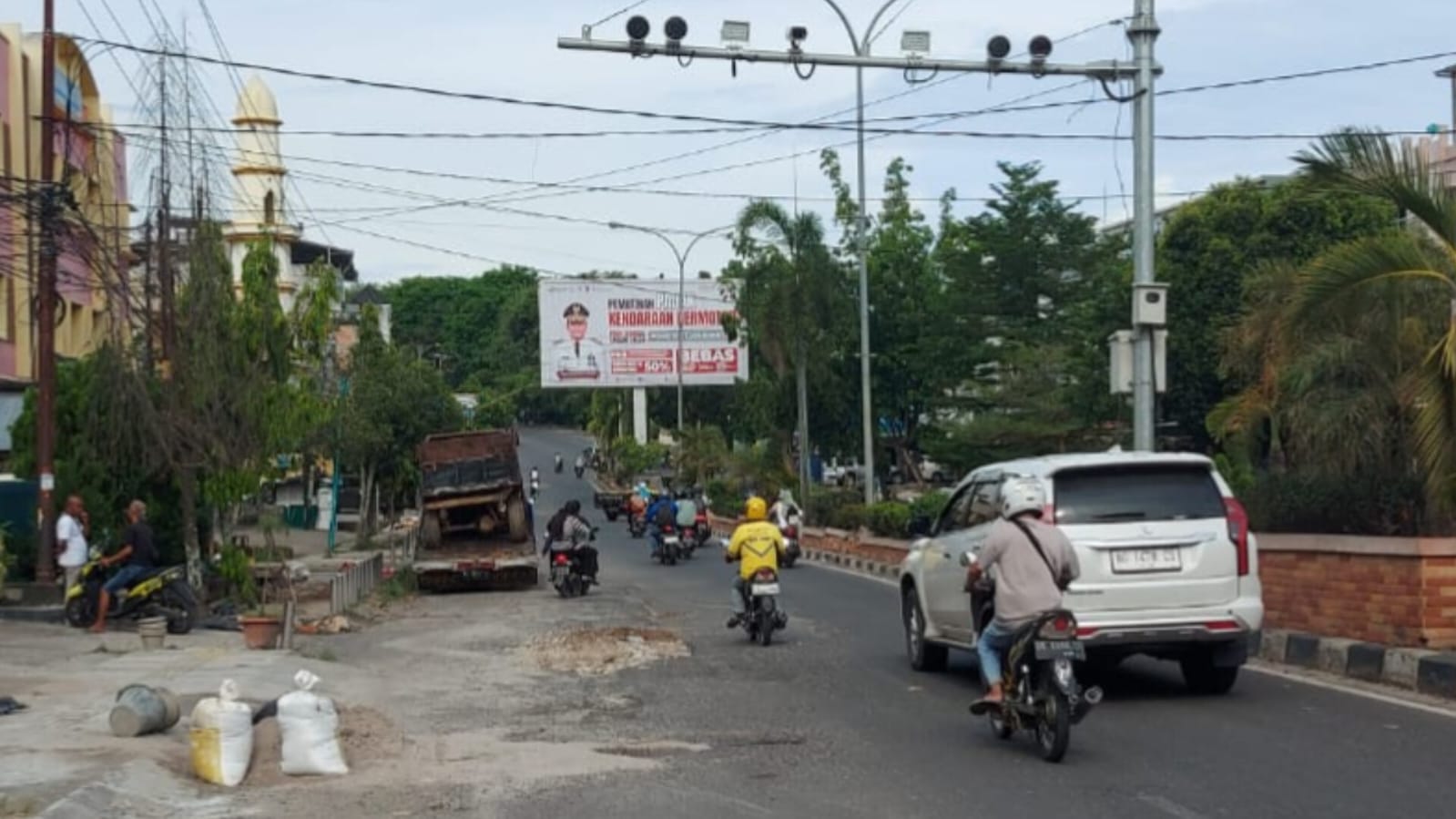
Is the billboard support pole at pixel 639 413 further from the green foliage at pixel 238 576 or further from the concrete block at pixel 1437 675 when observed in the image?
the concrete block at pixel 1437 675

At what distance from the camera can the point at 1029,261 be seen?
52.0m

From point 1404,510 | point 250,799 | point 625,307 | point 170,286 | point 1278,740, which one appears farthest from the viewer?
point 625,307

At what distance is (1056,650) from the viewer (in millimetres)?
10398

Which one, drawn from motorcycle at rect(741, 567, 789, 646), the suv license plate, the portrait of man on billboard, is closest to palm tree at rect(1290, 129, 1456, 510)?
the suv license plate

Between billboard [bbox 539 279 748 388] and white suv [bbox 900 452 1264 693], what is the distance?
208 ft

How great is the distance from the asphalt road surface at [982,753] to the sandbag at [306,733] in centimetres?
163

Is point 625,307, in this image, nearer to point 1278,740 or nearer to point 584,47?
point 584,47

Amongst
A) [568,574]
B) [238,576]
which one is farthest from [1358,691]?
[568,574]

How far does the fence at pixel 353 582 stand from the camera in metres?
25.4

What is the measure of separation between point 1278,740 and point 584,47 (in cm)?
1008

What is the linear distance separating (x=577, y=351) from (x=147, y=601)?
2173 inches

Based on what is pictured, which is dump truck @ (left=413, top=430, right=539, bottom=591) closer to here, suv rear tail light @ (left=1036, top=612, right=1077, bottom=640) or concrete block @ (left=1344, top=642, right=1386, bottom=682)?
concrete block @ (left=1344, top=642, right=1386, bottom=682)

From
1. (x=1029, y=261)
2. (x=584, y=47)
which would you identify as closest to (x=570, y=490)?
(x=1029, y=261)

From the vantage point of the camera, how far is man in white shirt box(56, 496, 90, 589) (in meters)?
23.4
